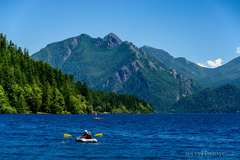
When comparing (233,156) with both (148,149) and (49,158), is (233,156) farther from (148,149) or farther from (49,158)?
(49,158)

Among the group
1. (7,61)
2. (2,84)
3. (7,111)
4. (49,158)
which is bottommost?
(49,158)

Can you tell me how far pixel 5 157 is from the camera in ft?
141

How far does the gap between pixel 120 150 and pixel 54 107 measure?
14721cm

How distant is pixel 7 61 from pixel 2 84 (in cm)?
2755

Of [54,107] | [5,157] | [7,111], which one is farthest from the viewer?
[54,107]

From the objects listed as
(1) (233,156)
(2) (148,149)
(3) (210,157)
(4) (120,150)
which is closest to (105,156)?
(4) (120,150)

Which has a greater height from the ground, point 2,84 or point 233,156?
point 2,84

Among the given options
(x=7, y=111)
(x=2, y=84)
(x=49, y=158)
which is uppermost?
(x=2, y=84)

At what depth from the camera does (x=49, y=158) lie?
43.5 m

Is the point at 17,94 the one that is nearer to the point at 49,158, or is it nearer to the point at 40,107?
the point at 40,107

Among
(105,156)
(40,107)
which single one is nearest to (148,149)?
(105,156)

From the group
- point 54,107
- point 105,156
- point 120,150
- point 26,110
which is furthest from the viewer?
point 54,107

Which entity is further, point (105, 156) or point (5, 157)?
point (105, 156)

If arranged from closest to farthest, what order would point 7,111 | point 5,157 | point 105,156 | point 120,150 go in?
1. point 5,157
2. point 105,156
3. point 120,150
4. point 7,111
